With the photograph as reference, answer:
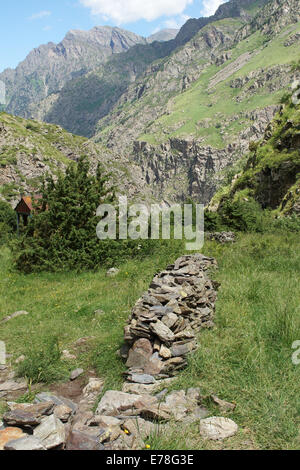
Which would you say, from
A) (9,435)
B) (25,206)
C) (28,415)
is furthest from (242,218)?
(25,206)

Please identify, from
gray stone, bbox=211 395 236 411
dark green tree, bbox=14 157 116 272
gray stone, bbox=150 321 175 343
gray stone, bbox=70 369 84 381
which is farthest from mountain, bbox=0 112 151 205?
gray stone, bbox=211 395 236 411

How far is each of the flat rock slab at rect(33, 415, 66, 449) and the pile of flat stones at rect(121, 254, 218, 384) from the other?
149 centimetres

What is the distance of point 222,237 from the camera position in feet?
50.0

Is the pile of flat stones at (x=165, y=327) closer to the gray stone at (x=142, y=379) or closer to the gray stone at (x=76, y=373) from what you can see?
the gray stone at (x=142, y=379)

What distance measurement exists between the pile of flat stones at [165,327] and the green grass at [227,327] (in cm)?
24

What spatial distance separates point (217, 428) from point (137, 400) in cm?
109

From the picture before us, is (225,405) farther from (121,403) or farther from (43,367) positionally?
(43,367)

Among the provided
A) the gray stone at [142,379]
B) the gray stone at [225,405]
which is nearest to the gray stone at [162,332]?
the gray stone at [142,379]

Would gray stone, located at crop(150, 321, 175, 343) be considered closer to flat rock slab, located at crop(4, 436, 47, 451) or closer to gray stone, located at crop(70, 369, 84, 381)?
gray stone, located at crop(70, 369, 84, 381)

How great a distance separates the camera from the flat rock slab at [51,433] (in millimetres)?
3330
